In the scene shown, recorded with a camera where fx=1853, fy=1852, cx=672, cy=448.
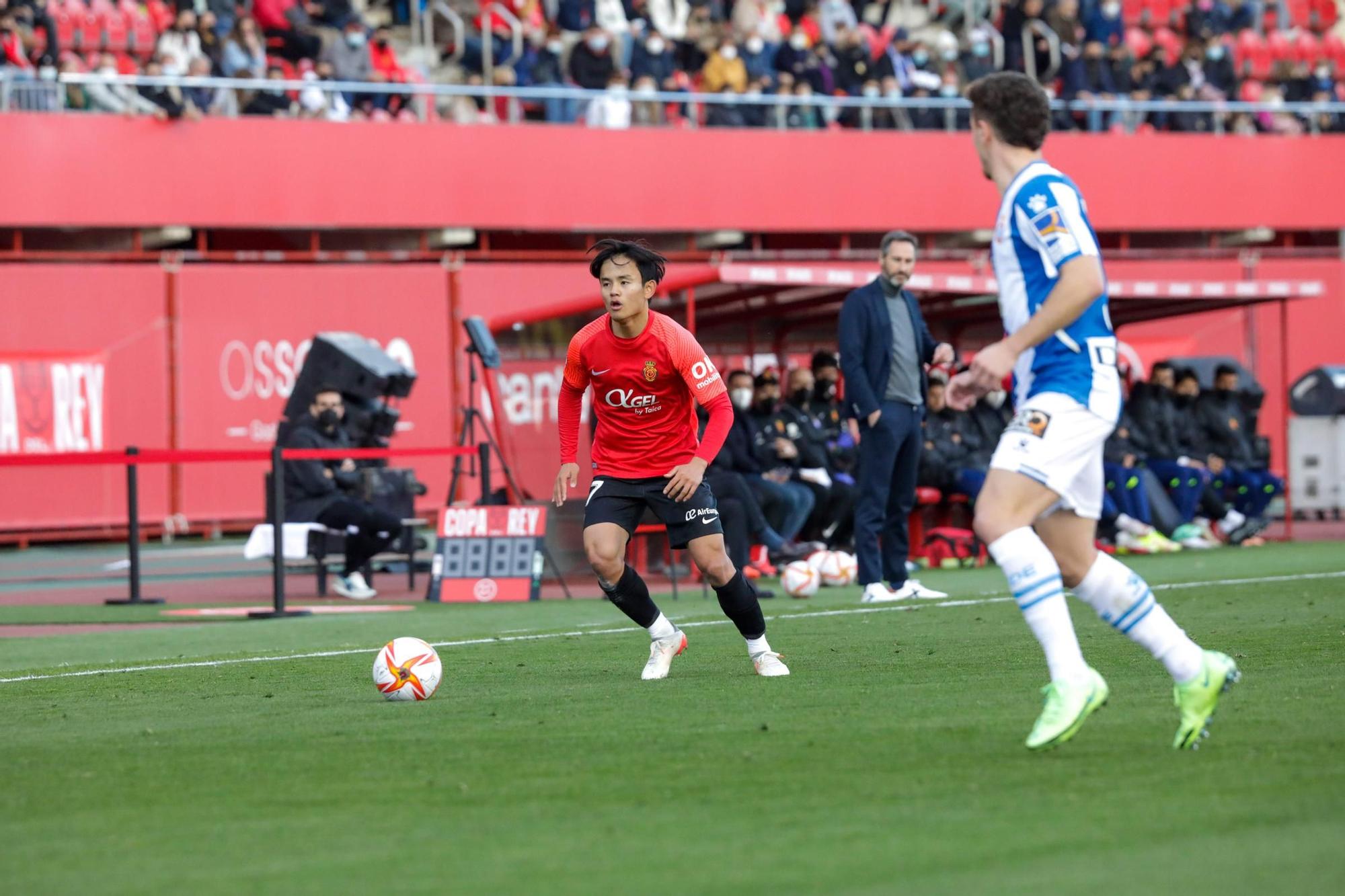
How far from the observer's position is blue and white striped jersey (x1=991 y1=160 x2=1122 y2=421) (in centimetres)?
548

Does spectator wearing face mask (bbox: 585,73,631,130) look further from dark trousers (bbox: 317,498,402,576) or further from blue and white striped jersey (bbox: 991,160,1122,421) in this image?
blue and white striped jersey (bbox: 991,160,1122,421)

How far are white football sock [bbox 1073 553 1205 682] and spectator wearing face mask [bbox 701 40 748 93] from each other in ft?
69.4

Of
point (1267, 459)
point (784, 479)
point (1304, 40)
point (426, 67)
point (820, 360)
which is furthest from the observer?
point (1304, 40)

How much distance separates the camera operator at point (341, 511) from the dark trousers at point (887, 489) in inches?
173

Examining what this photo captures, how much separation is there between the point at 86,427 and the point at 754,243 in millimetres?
9761

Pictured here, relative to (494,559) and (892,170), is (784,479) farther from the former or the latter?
(892,170)

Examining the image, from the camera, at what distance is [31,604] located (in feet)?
48.3

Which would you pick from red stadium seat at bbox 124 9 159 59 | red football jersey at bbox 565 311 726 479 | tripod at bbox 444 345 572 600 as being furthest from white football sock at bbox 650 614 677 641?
red stadium seat at bbox 124 9 159 59

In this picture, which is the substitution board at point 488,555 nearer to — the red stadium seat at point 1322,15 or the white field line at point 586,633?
the white field line at point 586,633

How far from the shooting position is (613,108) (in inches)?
978

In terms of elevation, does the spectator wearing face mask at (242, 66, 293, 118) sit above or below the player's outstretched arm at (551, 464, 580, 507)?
above

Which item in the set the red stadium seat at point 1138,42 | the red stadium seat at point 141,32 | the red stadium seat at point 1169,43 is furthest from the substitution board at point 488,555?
the red stadium seat at point 1138,42

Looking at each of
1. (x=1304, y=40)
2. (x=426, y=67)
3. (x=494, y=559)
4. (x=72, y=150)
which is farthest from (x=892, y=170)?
(x=494, y=559)

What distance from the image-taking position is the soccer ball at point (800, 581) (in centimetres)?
1304
